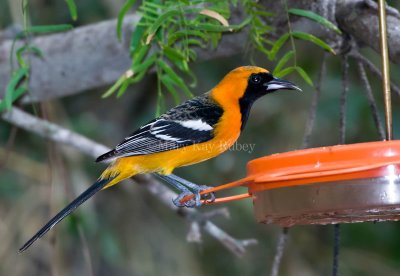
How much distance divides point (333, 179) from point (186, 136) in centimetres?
131

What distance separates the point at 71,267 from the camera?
7.09 m

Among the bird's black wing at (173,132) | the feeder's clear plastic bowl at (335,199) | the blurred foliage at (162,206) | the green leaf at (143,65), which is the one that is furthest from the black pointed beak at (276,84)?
the blurred foliage at (162,206)

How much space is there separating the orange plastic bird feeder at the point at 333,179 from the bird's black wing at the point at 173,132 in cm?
103

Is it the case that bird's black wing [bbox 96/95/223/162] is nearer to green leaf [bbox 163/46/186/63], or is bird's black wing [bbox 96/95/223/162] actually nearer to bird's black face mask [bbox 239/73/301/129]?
bird's black face mask [bbox 239/73/301/129]

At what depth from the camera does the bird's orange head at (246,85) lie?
3957 millimetres

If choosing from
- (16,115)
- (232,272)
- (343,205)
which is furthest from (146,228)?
(343,205)

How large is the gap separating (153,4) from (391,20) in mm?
1166

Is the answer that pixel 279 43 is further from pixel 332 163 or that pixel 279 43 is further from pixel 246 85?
pixel 332 163

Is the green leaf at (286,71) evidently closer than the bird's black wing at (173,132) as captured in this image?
Yes

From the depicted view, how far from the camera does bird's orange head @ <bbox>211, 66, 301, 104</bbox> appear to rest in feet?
13.0

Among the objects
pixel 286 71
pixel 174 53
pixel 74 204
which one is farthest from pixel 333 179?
pixel 74 204

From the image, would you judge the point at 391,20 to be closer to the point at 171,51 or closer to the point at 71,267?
the point at 171,51

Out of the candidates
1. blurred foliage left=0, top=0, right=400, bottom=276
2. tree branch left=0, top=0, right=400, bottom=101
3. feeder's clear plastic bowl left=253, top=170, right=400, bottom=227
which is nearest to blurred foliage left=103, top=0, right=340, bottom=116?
tree branch left=0, top=0, right=400, bottom=101

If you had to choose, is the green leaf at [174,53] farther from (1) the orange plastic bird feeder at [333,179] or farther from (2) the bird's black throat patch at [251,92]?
(1) the orange plastic bird feeder at [333,179]
